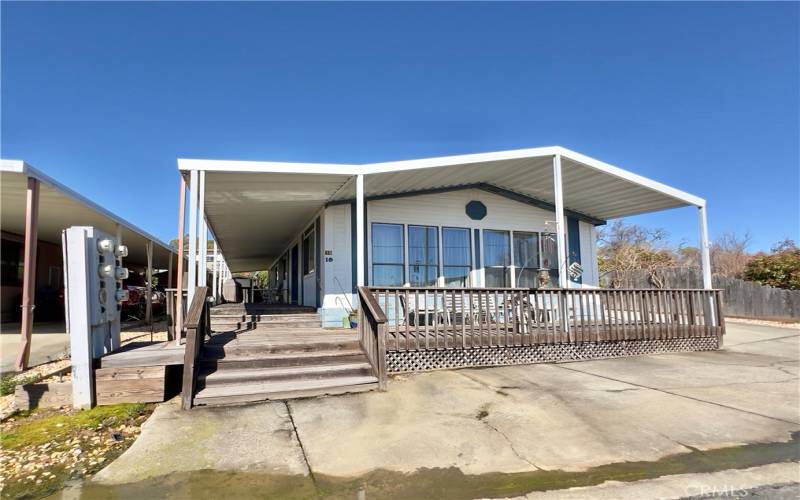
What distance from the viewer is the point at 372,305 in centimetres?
558

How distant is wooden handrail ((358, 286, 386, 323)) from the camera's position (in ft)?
17.5

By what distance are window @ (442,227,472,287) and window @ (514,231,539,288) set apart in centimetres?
138

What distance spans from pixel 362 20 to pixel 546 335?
26.7 feet

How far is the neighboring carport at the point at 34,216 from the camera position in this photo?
573 centimetres

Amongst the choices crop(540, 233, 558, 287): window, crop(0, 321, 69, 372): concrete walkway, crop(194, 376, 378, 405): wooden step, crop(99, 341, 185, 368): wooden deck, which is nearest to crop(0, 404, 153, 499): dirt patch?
crop(99, 341, 185, 368): wooden deck

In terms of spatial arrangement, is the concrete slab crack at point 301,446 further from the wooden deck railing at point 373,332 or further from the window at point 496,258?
the window at point 496,258

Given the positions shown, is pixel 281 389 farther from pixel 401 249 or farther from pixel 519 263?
pixel 519 263

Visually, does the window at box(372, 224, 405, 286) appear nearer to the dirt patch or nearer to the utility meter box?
the utility meter box

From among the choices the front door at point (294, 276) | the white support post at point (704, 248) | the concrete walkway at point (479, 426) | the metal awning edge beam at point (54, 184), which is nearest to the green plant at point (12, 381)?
the concrete walkway at point (479, 426)

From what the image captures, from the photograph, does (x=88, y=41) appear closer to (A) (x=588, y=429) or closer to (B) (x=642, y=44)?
(A) (x=588, y=429)

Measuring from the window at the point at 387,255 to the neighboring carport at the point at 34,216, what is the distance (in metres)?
5.61

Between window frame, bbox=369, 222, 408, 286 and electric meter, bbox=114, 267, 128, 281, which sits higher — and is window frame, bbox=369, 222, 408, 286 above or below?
above

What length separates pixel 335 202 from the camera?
28.2 ft

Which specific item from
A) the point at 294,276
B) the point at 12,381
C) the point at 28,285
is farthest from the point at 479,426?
the point at 294,276
